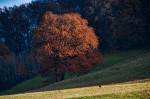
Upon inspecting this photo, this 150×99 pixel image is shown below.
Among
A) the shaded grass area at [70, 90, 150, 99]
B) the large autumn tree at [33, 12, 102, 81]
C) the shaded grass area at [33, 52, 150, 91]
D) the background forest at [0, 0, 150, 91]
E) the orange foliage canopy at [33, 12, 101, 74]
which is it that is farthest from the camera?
the background forest at [0, 0, 150, 91]

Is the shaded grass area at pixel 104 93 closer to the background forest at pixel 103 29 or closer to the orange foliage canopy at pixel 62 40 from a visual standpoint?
the orange foliage canopy at pixel 62 40

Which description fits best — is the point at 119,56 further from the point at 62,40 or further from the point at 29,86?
the point at 29,86

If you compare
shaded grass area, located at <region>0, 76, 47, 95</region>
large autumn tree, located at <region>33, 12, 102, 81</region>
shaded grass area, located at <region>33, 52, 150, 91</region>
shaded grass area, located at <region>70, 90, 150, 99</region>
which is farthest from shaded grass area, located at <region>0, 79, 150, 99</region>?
shaded grass area, located at <region>0, 76, 47, 95</region>

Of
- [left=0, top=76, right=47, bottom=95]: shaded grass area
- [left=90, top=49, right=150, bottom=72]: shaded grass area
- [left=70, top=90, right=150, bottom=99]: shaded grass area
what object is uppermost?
[left=70, top=90, right=150, bottom=99]: shaded grass area

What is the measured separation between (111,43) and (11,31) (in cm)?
4448

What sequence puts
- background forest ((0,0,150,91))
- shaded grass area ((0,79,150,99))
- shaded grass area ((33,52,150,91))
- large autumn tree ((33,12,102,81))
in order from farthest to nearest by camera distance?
1. background forest ((0,0,150,91))
2. large autumn tree ((33,12,102,81))
3. shaded grass area ((33,52,150,91))
4. shaded grass area ((0,79,150,99))

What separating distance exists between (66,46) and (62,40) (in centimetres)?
167

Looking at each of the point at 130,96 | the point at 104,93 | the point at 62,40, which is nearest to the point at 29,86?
the point at 62,40

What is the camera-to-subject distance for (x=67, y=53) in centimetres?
5781

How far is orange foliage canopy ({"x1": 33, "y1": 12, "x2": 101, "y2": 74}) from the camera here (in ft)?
192

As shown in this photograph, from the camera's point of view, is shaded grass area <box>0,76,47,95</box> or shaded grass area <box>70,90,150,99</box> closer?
shaded grass area <box>70,90,150,99</box>

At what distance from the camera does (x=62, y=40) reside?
59.4 m

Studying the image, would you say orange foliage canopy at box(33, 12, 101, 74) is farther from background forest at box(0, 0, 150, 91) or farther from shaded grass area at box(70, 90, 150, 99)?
shaded grass area at box(70, 90, 150, 99)

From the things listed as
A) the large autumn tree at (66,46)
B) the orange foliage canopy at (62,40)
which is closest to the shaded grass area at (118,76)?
the large autumn tree at (66,46)
